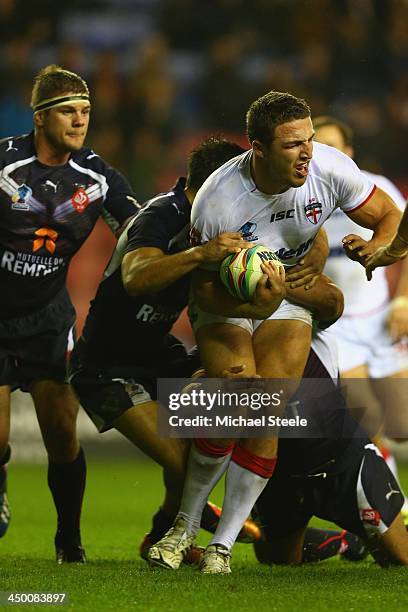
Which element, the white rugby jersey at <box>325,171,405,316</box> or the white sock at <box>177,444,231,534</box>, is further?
the white rugby jersey at <box>325,171,405,316</box>

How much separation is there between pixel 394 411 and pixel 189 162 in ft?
8.29

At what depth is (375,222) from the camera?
4965 mm

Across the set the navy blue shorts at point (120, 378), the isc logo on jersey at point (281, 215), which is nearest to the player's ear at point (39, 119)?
the navy blue shorts at point (120, 378)

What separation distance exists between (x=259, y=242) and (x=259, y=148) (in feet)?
1.26

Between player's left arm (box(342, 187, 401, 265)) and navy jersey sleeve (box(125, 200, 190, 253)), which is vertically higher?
player's left arm (box(342, 187, 401, 265))

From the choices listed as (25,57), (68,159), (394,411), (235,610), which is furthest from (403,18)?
(235,610)

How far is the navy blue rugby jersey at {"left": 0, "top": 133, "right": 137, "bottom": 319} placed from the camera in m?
5.45

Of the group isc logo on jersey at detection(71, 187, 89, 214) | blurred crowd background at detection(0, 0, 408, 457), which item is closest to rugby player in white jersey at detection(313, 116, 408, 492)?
isc logo on jersey at detection(71, 187, 89, 214)

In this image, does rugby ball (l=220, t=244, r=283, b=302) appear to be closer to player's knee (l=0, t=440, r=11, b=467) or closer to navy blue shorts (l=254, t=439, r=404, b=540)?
navy blue shorts (l=254, t=439, r=404, b=540)

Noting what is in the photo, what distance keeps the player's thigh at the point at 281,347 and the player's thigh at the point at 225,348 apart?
62 mm

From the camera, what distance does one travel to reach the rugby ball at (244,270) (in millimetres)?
4496

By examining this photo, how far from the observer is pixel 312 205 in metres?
4.77

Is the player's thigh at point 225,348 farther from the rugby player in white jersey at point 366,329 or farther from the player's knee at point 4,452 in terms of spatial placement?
the rugby player in white jersey at point 366,329

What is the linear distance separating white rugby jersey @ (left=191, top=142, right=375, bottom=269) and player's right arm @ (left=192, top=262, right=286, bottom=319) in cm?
8
